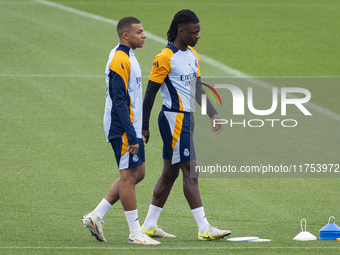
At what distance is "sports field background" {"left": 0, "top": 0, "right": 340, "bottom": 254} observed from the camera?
20.1 ft

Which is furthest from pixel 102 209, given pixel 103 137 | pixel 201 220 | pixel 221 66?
pixel 221 66

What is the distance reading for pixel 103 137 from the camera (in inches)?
398

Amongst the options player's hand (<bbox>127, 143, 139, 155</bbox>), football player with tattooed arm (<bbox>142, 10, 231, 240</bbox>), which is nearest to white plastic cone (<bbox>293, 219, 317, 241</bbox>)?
football player with tattooed arm (<bbox>142, 10, 231, 240</bbox>)

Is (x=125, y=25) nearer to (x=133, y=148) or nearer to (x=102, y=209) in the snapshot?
(x=133, y=148)

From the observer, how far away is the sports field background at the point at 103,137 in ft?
20.1

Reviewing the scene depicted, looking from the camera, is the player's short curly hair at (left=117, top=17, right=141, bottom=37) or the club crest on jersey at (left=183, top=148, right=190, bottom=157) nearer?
the player's short curly hair at (left=117, top=17, right=141, bottom=37)

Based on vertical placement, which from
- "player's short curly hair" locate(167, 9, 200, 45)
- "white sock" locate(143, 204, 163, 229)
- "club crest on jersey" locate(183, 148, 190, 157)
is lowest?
"white sock" locate(143, 204, 163, 229)

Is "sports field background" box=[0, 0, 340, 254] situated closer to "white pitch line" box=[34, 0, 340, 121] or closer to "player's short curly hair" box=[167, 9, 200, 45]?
"white pitch line" box=[34, 0, 340, 121]

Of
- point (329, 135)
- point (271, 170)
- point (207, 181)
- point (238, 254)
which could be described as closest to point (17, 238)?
point (238, 254)

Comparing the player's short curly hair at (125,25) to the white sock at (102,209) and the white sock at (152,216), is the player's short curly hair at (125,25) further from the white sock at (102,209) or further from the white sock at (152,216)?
the white sock at (152,216)

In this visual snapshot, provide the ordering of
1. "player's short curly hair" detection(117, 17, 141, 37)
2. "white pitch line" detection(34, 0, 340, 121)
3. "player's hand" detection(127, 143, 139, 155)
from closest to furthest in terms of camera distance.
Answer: "player's hand" detection(127, 143, 139, 155) < "player's short curly hair" detection(117, 17, 141, 37) < "white pitch line" detection(34, 0, 340, 121)

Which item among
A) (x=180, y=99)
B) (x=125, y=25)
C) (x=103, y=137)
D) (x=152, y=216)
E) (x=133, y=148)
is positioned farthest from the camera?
(x=103, y=137)

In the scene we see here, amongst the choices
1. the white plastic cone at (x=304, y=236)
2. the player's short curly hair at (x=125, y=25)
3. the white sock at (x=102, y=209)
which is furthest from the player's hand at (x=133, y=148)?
the white plastic cone at (x=304, y=236)

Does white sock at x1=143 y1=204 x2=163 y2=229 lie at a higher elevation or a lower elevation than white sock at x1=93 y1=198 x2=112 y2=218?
lower
